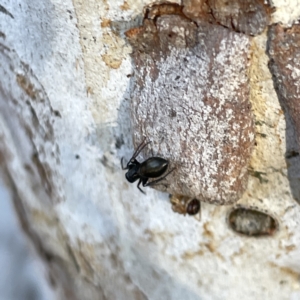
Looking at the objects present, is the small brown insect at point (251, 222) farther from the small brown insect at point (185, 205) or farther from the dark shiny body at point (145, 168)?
the dark shiny body at point (145, 168)

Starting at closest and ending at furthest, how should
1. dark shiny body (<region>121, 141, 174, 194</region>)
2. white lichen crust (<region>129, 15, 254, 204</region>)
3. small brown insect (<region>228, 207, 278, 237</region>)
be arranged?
white lichen crust (<region>129, 15, 254, 204</region>) < dark shiny body (<region>121, 141, 174, 194</region>) < small brown insect (<region>228, 207, 278, 237</region>)

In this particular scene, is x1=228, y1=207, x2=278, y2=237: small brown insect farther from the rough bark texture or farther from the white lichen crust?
the white lichen crust

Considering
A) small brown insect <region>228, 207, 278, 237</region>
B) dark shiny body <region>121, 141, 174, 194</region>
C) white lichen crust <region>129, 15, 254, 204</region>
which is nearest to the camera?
white lichen crust <region>129, 15, 254, 204</region>

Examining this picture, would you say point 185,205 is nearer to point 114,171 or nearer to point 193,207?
point 193,207

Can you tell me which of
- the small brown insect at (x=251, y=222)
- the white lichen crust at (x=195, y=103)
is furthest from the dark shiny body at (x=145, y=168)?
the small brown insect at (x=251, y=222)

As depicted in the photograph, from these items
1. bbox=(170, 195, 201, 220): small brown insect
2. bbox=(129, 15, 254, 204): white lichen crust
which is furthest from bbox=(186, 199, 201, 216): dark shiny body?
bbox=(129, 15, 254, 204): white lichen crust

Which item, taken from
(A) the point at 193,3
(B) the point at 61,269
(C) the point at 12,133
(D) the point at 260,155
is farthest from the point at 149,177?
(B) the point at 61,269
